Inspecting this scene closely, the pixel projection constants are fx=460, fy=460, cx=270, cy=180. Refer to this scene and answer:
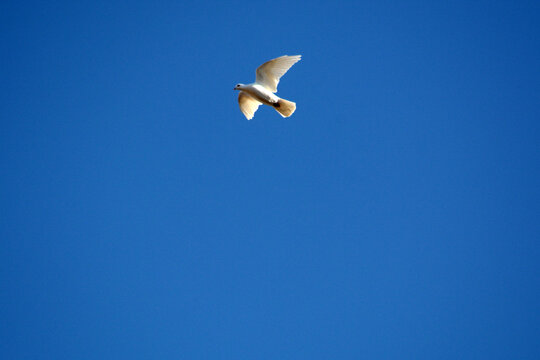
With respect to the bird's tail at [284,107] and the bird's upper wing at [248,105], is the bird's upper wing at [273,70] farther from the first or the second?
the bird's upper wing at [248,105]

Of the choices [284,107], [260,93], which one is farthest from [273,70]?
[284,107]

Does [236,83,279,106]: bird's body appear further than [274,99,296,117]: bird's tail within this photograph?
No

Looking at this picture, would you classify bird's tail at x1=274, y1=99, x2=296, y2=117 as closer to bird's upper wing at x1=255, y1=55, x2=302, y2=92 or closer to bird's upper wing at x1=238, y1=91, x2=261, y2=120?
bird's upper wing at x1=255, y1=55, x2=302, y2=92

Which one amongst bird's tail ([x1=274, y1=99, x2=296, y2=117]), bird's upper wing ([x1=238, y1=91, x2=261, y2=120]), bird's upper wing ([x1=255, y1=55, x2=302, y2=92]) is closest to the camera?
bird's upper wing ([x1=255, y1=55, x2=302, y2=92])

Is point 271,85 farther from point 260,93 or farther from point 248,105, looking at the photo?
point 248,105

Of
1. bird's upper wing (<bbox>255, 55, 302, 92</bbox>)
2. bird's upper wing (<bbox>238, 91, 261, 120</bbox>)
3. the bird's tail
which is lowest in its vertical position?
the bird's tail

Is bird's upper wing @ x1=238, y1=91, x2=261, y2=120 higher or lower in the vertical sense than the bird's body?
higher

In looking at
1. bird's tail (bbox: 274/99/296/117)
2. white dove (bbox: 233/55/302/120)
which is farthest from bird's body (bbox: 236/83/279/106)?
bird's tail (bbox: 274/99/296/117)
